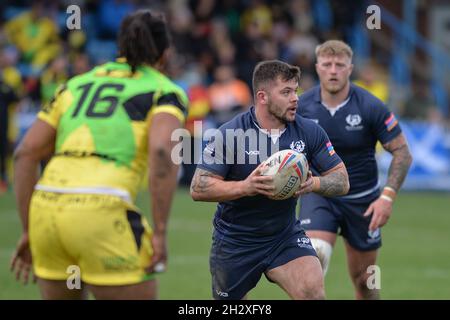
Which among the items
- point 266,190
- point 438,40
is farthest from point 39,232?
point 438,40

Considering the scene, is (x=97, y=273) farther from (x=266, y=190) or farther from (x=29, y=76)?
(x=29, y=76)

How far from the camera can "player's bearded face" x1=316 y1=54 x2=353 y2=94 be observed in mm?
8141

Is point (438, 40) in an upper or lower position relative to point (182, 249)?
upper

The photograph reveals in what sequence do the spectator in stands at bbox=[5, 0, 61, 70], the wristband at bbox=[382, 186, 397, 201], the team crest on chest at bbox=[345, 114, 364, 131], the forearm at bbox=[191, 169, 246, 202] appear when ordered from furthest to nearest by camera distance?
the spectator in stands at bbox=[5, 0, 61, 70] < the team crest on chest at bbox=[345, 114, 364, 131] < the wristband at bbox=[382, 186, 397, 201] < the forearm at bbox=[191, 169, 246, 202]

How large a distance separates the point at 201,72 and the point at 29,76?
385 centimetres

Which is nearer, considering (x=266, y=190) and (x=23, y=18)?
(x=266, y=190)

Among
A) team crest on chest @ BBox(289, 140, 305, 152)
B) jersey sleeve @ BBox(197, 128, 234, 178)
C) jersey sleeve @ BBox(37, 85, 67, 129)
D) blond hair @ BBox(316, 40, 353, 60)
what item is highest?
blond hair @ BBox(316, 40, 353, 60)

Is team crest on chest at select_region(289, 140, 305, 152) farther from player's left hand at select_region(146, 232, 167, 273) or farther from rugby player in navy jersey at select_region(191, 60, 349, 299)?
player's left hand at select_region(146, 232, 167, 273)

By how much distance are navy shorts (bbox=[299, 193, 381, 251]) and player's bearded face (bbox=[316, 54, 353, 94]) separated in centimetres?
99

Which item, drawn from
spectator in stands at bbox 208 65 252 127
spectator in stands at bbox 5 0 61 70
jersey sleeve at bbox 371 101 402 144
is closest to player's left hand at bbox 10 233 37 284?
jersey sleeve at bbox 371 101 402 144

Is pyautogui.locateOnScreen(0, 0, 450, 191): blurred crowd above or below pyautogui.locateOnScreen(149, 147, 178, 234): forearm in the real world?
above

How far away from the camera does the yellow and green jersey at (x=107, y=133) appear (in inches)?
205

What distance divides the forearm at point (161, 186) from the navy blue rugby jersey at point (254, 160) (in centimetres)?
117

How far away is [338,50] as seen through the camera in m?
8.15
